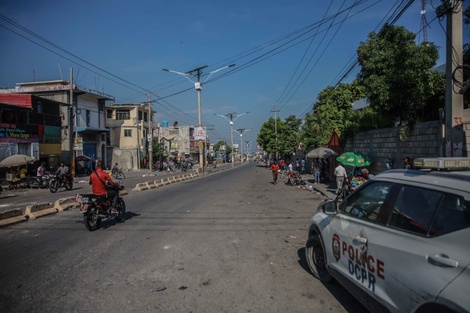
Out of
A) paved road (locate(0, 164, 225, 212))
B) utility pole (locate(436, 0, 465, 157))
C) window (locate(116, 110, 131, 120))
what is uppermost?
window (locate(116, 110, 131, 120))

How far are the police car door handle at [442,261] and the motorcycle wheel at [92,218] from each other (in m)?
7.77

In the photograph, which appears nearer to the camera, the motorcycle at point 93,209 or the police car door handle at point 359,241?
the police car door handle at point 359,241

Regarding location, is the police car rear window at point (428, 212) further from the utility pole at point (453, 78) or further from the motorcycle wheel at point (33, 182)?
the motorcycle wheel at point (33, 182)

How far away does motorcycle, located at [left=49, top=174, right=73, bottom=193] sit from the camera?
19.5 meters

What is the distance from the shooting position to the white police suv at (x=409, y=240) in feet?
8.00

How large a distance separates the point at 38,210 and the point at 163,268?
7426 mm

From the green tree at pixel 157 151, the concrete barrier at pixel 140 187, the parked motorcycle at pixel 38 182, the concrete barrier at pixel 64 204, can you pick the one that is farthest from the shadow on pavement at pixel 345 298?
the green tree at pixel 157 151

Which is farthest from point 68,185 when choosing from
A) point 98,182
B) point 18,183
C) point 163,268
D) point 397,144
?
point 397,144

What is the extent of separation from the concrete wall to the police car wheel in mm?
7519

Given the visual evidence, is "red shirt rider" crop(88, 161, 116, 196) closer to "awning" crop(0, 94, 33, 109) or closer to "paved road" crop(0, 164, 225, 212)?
"paved road" crop(0, 164, 225, 212)

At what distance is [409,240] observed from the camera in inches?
114

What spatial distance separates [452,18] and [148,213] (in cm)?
1065

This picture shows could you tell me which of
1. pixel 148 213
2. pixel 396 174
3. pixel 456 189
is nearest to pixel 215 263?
pixel 396 174

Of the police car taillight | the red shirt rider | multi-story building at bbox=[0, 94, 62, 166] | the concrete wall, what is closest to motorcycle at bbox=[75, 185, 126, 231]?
the red shirt rider
